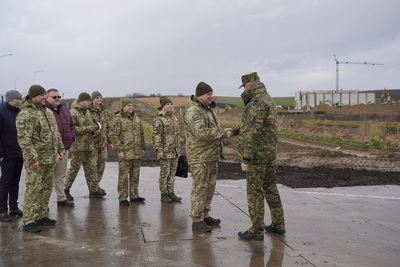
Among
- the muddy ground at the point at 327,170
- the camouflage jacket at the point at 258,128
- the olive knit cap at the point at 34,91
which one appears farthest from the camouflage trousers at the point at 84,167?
the camouflage jacket at the point at 258,128

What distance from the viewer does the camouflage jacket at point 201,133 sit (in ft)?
18.4

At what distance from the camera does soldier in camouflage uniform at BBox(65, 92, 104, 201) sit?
7.60 metres

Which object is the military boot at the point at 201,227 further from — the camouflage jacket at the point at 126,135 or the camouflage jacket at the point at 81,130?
the camouflage jacket at the point at 81,130

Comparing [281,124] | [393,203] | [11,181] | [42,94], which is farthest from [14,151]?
[281,124]

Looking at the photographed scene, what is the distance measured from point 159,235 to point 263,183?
1.54 m

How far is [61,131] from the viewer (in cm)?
711

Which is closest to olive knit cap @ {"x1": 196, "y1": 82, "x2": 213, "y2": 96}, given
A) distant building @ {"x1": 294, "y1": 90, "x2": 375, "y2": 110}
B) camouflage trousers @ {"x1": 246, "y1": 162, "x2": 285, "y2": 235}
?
camouflage trousers @ {"x1": 246, "y1": 162, "x2": 285, "y2": 235}

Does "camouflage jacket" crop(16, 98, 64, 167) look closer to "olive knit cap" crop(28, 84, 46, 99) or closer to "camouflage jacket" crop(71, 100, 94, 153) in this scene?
"olive knit cap" crop(28, 84, 46, 99)

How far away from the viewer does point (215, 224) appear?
6.11 meters

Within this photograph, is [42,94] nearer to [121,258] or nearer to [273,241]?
[121,258]

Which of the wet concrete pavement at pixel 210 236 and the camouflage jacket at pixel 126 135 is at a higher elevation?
the camouflage jacket at pixel 126 135

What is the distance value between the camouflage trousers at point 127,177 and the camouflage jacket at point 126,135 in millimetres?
154

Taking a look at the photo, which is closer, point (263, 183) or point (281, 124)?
point (263, 183)

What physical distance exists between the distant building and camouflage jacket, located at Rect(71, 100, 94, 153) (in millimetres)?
61673
